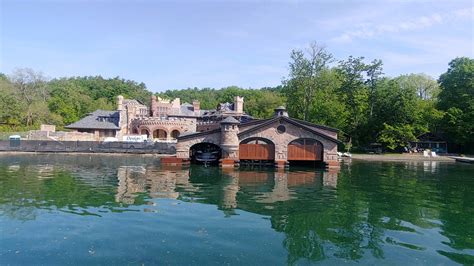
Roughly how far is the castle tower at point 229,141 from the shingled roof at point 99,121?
1464 inches

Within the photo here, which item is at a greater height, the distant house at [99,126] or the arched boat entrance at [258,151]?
the distant house at [99,126]

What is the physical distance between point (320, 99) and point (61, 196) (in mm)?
48345

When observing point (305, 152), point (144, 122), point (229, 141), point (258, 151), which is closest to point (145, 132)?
point (144, 122)

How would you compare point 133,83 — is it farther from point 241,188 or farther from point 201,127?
point 241,188

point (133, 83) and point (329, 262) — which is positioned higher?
point (133, 83)

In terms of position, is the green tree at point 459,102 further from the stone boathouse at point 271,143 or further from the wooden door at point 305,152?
the wooden door at point 305,152

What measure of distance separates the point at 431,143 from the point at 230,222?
58230mm

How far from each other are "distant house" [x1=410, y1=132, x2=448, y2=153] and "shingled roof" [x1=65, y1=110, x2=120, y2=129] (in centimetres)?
5545

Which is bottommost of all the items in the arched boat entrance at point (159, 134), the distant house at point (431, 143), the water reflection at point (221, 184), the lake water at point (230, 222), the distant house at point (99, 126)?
the lake water at point (230, 222)

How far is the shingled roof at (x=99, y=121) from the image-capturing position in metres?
63.3

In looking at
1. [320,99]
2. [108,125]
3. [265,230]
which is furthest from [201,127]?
[265,230]

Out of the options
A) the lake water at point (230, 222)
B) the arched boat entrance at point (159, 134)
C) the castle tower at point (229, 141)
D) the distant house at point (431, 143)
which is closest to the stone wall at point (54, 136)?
the arched boat entrance at point (159, 134)

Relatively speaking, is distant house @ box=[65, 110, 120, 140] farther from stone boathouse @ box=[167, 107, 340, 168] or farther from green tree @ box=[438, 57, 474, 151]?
green tree @ box=[438, 57, 474, 151]

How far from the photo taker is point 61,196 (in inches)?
727
